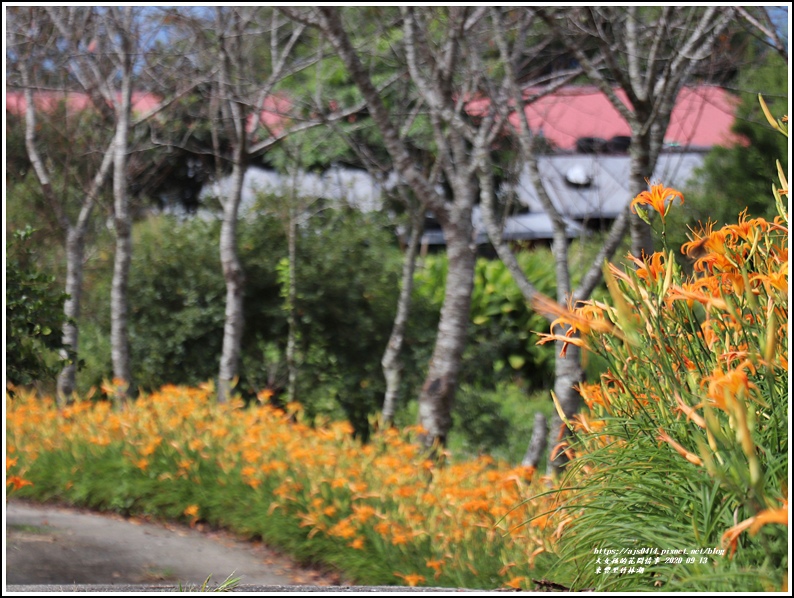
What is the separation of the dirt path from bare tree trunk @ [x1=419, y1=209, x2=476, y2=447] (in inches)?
59.7

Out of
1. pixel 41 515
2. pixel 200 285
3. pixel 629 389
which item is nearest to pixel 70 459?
pixel 41 515

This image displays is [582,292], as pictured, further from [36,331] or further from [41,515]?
[41,515]

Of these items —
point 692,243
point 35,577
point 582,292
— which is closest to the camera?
point 692,243

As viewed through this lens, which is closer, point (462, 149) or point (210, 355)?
point (462, 149)

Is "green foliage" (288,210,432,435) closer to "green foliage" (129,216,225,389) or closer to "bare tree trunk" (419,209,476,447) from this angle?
"green foliage" (129,216,225,389)

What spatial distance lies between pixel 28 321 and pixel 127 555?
1.33 m

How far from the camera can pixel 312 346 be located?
8.29 m

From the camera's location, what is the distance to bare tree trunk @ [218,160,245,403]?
6.94 m

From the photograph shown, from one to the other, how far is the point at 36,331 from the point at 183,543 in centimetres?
149

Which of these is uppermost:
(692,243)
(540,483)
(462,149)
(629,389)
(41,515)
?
(462,149)

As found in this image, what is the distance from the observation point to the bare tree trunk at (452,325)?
5.51m

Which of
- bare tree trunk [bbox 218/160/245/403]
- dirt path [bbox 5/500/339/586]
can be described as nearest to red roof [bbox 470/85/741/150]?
bare tree trunk [bbox 218/160/245/403]

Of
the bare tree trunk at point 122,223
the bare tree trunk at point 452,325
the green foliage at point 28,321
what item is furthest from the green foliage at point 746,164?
the green foliage at point 28,321

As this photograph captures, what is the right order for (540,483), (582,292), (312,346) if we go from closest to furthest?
1. (540,483)
2. (582,292)
3. (312,346)
